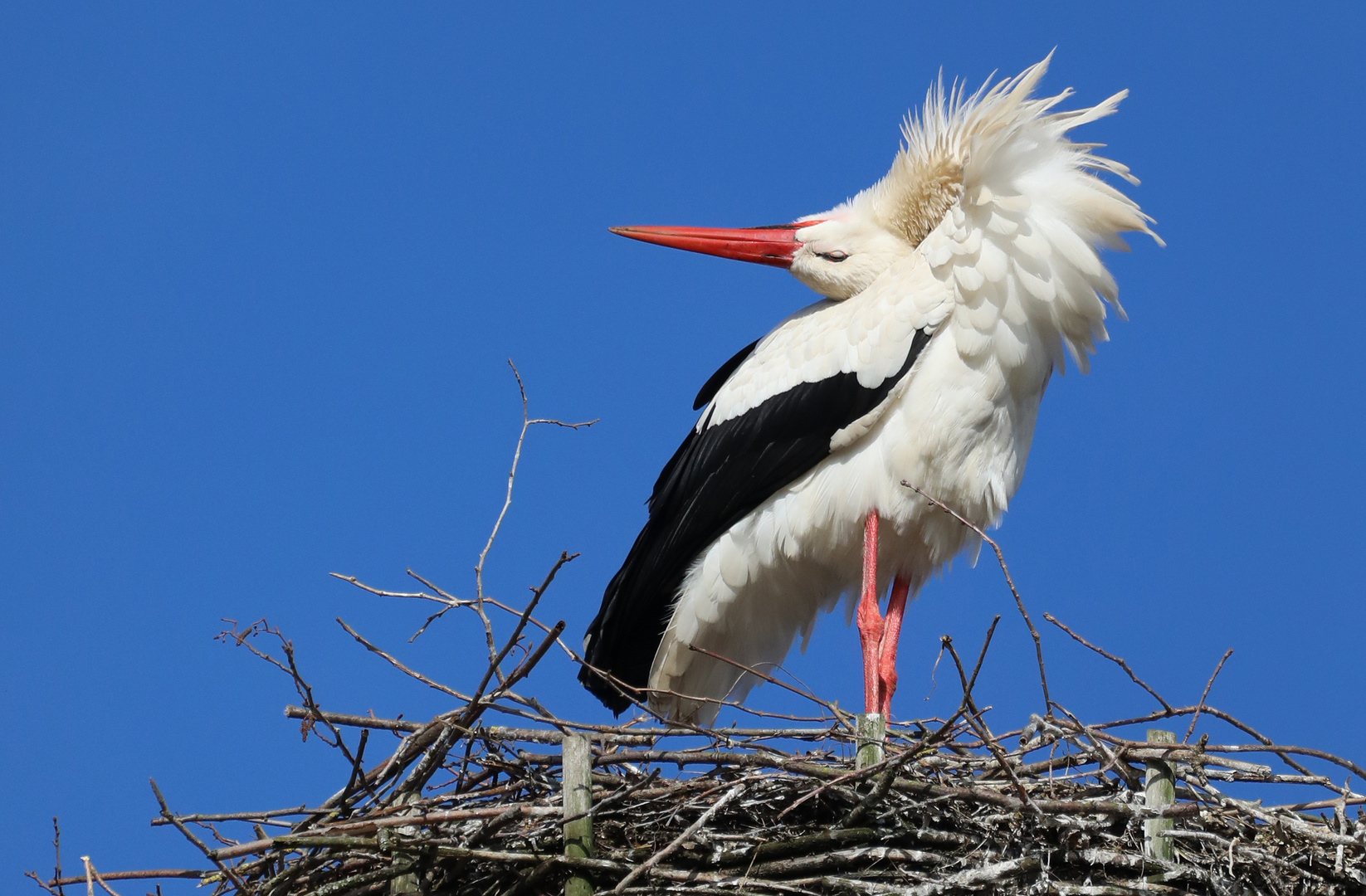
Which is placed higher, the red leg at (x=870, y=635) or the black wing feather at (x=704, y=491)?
the black wing feather at (x=704, y=491)

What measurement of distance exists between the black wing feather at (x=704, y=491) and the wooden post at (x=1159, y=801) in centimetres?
152

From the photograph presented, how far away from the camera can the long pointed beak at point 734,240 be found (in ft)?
17.9

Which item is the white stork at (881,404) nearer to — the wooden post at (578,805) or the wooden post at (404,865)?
Answer: the wooden post at (578,805)

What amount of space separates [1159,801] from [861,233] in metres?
2.31

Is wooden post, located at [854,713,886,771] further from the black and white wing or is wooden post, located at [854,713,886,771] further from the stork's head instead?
the stork's head

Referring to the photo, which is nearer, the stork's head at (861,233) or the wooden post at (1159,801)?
the wooden post at (1159,801)

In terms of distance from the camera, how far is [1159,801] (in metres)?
3.63

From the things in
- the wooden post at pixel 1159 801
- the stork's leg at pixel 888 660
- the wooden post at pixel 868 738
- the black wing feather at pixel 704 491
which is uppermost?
the black wing feather at pixel 704 491

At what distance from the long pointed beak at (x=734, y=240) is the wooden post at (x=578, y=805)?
2.26m

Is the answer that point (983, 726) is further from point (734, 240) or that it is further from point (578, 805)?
point (734, 240)

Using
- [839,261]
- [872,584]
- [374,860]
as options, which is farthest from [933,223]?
[374,860]

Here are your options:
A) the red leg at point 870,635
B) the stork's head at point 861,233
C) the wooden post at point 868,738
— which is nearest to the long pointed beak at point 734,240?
the stork's head at point 861,233

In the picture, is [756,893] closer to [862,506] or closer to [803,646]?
[862,506]

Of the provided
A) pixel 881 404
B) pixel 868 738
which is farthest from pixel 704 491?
pixel 868 738
